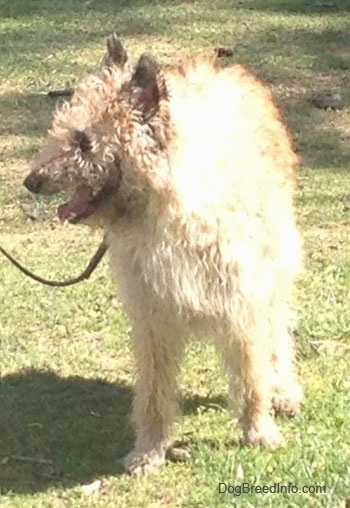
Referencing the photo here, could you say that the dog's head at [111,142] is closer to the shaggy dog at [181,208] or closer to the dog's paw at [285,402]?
the shaggy dog at [181,208]

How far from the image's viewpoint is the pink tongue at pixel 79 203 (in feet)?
15.6

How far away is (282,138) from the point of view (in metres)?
5.53

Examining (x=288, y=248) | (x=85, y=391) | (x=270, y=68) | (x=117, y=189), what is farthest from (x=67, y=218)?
(x=270, y=68)

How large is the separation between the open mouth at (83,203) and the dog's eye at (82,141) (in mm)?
139

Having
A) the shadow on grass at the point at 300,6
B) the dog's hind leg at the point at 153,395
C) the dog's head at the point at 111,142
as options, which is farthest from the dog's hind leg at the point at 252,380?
the shadow on grass at the point at 300,6

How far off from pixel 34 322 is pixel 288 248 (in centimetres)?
186

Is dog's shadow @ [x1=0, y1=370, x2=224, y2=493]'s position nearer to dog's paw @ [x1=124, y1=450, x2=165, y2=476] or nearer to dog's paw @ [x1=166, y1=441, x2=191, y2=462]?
dog's paw @ [x1=124, y1=450, x2=165, y2=476]

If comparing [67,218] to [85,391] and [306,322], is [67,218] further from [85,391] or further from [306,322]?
[306,322]

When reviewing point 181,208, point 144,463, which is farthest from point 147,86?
point 144,463

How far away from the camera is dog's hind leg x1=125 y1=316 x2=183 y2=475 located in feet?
17.0

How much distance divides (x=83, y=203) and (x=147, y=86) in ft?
1.65

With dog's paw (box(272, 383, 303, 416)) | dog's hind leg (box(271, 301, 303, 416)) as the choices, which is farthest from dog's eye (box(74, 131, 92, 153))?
dog's paw (box(272, 383, 303, 416))

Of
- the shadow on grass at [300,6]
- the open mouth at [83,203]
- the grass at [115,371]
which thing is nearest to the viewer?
the open mouth at [83,203]

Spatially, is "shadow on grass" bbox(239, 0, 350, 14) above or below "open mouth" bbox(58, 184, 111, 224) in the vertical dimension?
below
